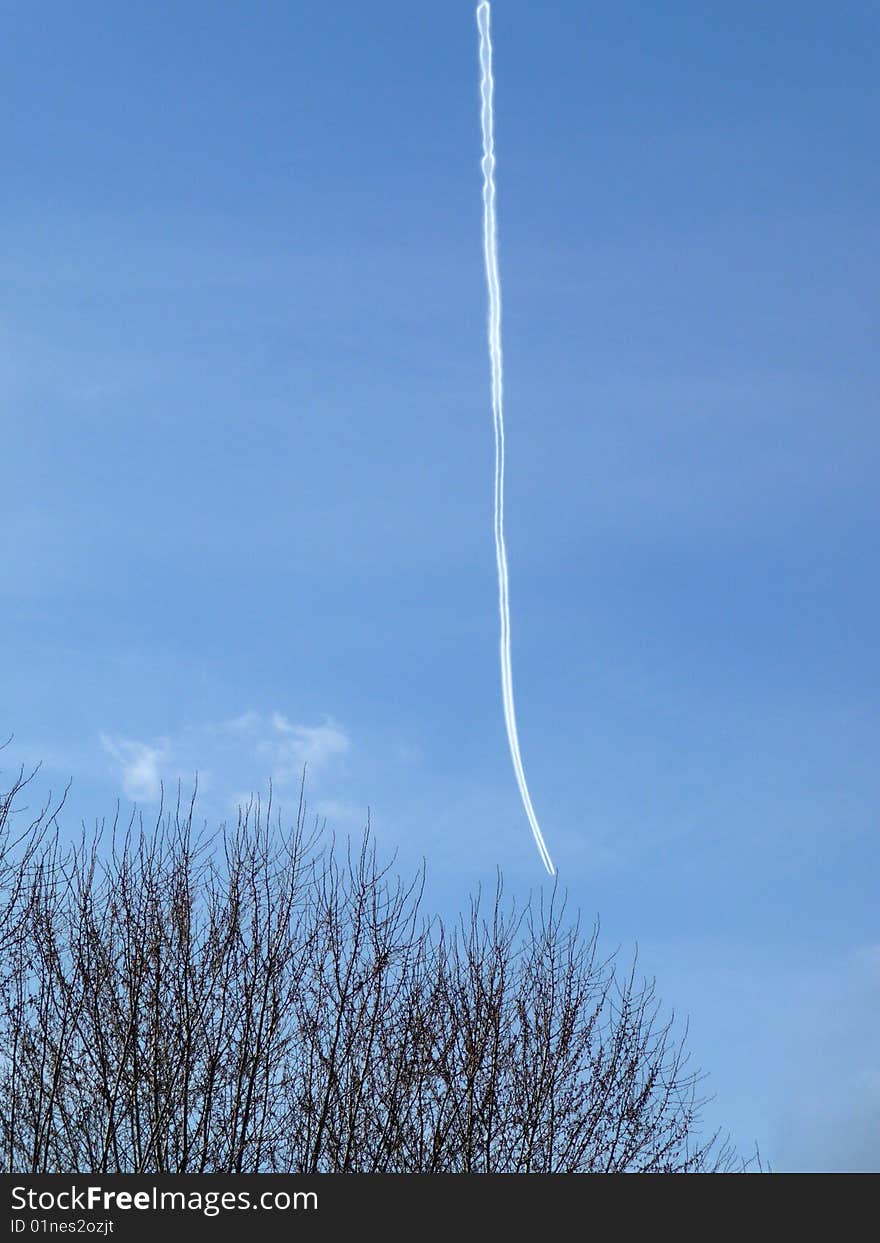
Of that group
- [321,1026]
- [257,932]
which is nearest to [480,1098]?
[321,1026]

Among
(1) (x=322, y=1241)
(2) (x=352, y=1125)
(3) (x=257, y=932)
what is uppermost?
(3) (x=257, y=932)

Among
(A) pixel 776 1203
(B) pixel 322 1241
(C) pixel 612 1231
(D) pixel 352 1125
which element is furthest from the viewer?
(D) pixel 352 1125

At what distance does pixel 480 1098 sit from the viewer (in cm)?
1623

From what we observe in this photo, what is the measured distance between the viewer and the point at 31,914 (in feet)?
45.9

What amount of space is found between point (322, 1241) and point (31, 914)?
4.80m

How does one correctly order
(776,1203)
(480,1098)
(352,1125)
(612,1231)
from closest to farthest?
1. (612,1231)
2. (776,1203)
3. (352,1125)
4. (480,1098)

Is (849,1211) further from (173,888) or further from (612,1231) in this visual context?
(173,888)

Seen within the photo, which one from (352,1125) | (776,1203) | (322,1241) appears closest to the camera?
(322,1241)

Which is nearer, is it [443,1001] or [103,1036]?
[103,1036]

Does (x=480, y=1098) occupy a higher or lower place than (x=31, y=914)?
lower

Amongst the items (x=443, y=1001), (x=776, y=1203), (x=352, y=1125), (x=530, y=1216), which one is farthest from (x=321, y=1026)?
(x=776, y=1203)

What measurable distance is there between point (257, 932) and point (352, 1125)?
7.56ft

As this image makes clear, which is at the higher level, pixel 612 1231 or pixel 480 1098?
pixel 480 1098

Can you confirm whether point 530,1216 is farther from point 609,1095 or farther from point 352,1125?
point 609,1095
